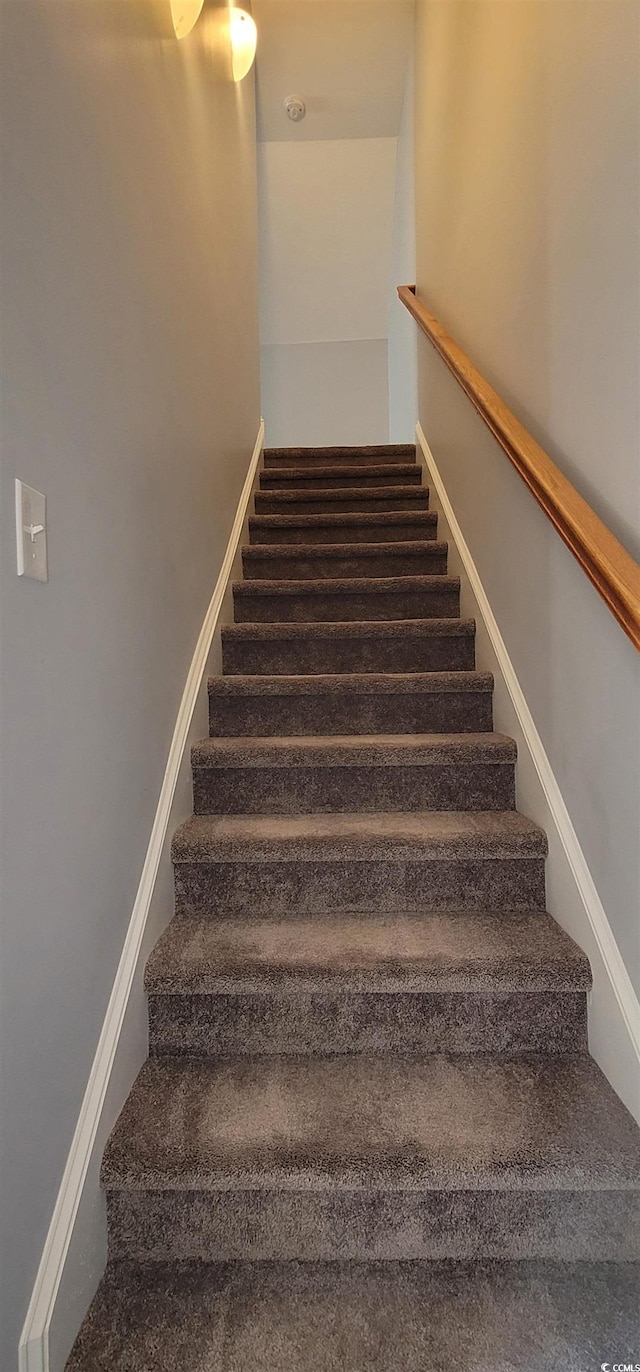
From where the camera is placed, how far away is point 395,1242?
3.27 feet

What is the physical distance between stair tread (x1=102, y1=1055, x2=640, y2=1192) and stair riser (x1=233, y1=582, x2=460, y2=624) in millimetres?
1472

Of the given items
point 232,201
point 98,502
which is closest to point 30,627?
point 98,502

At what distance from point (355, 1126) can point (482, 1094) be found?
228 mm

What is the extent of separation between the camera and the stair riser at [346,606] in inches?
92.2

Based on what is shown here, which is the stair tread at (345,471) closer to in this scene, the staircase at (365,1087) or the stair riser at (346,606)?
the stair riser at (346,606)

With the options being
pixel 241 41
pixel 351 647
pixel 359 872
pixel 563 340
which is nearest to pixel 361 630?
pixel 351 647

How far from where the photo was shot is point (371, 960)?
1246 millimetres

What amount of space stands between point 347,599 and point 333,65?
10.4 ft

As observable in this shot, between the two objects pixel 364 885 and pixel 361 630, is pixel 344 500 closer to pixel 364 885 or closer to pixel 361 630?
pixel 361 630

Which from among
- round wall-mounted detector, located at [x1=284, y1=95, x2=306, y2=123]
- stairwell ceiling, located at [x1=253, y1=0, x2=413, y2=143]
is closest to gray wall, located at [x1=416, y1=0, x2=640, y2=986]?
stairwell ceiling, located at [x1=253, y1=0, x2=413, y2=143]

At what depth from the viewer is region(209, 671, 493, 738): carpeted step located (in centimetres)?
192

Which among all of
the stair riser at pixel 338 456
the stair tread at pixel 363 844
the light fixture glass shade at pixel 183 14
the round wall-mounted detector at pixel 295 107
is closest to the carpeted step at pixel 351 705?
the stair tread at pixel 363 844

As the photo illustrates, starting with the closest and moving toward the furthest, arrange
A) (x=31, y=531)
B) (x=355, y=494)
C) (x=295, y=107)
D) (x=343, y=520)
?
(x=31, y=531), (x=343, y=520), (x=355, y=494), (x=295, y=107)

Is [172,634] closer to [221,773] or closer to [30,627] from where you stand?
[221,773]
